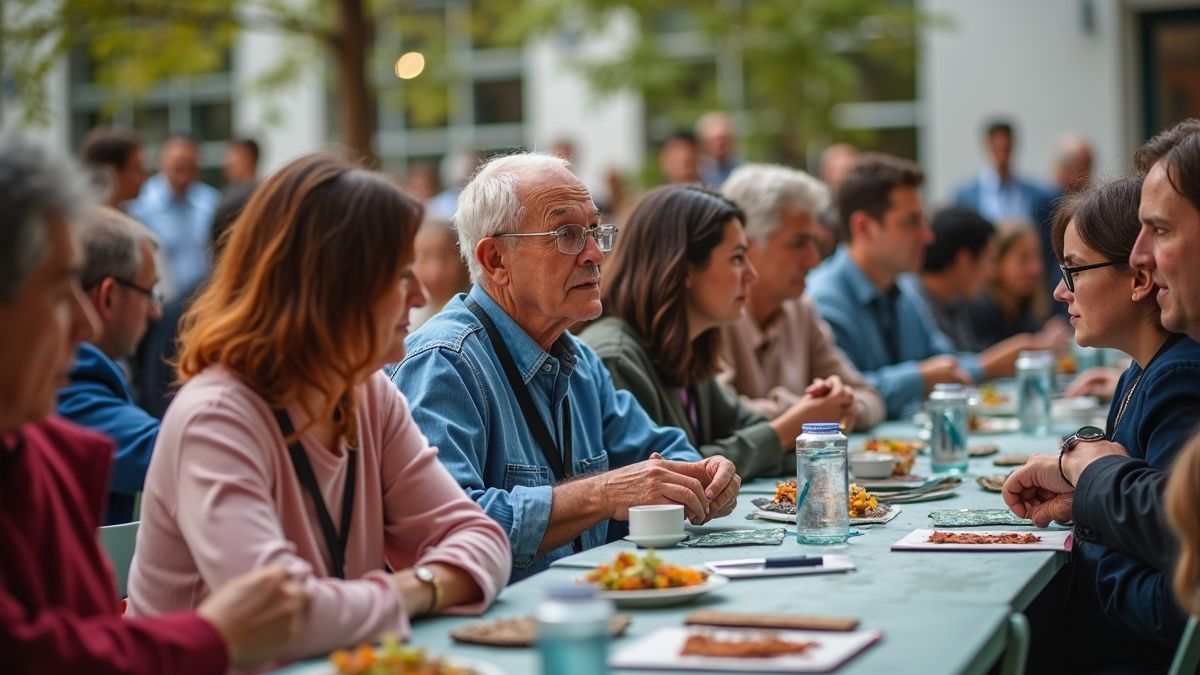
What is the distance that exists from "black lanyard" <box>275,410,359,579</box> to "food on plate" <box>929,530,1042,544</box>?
1.11 m

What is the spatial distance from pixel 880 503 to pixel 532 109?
1310 cm

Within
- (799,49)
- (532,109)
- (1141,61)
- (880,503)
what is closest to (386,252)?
(880,503)

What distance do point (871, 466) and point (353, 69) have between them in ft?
18.3

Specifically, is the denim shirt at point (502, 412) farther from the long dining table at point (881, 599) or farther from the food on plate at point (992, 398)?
the food on plate at point (992, 398)

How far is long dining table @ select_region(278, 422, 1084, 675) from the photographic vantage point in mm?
2062

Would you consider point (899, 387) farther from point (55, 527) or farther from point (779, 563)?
point (55, 527)

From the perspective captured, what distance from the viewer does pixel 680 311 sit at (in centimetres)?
418

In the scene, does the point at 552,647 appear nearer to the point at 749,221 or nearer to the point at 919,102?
the point at 749,221

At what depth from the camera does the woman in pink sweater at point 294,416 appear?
7.24ft

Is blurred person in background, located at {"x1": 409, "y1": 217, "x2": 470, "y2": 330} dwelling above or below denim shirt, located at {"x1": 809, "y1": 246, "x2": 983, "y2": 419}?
above

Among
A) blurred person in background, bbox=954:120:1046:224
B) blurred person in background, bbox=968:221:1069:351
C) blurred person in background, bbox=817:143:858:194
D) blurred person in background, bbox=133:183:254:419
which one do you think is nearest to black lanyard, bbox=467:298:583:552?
blurred person in background, bbox=133:183:254:419

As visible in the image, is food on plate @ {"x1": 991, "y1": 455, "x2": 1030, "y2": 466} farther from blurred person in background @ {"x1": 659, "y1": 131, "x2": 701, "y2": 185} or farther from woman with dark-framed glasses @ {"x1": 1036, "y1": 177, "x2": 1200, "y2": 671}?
blurred person in background @ {"x1": 659, "y1": 131, "x2": 701, "y2": 185}

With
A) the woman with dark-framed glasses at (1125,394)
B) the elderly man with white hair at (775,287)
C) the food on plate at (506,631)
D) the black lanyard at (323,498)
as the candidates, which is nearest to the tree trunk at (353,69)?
the elderly man with white hair at (775,287)

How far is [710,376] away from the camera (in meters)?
4.36
